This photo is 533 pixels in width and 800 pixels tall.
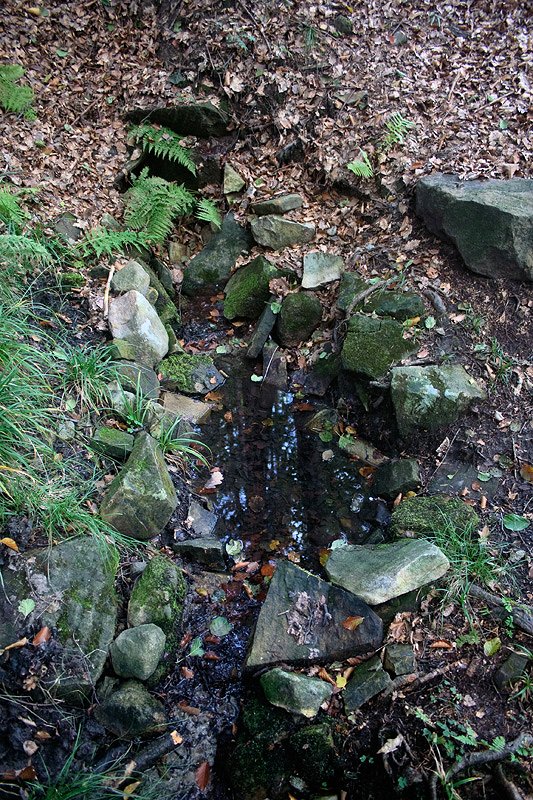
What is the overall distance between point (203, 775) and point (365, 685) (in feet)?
3.22

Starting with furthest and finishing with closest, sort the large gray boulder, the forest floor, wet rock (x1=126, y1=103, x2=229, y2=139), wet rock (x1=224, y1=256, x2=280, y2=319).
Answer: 1. wet rock (x1=126, y1=103, x2=229, y2=139)
2. wet rock (x1=224, y1=256, x2=280, y2=319)
3. the forest floor
4. the large gray boulder

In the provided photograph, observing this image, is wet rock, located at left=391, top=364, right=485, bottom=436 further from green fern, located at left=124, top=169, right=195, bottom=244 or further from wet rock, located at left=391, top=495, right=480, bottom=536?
green fern, located at left=124, top=169, right=195, bottom=244

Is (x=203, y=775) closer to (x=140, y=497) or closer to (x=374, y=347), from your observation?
(x=140, y=497)

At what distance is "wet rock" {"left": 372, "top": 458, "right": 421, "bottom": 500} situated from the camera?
4.16 m

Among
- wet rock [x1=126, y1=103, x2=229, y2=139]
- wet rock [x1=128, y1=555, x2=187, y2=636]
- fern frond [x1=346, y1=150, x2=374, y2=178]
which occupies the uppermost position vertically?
fern frond [x1=346, y1=150, x2=374, y2=178]

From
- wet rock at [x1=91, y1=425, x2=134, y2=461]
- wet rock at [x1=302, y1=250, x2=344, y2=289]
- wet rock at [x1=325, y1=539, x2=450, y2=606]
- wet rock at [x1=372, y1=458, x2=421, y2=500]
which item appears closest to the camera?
wet rock at [x1=325, y1=539, x2=450, y2=606]

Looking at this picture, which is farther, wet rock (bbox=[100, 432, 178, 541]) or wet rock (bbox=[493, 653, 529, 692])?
wet rock (bbox=[100, 432, 178, 541])

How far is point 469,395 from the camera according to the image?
4.31m

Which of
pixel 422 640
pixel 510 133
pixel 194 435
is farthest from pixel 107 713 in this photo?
pixel 510 133

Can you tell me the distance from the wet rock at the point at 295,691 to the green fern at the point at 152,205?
14.5 feet

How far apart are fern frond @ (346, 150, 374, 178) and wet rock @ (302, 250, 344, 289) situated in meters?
0.91

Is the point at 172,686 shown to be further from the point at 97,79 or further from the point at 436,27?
the point at 436,27

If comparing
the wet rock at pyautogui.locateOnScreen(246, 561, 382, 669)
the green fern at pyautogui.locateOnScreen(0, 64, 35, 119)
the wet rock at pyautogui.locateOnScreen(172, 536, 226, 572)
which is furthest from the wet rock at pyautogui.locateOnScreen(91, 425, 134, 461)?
the green fern at pyautogui.locateOnScreen(0, 64, 35, 119)

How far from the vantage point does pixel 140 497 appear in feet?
11.8
